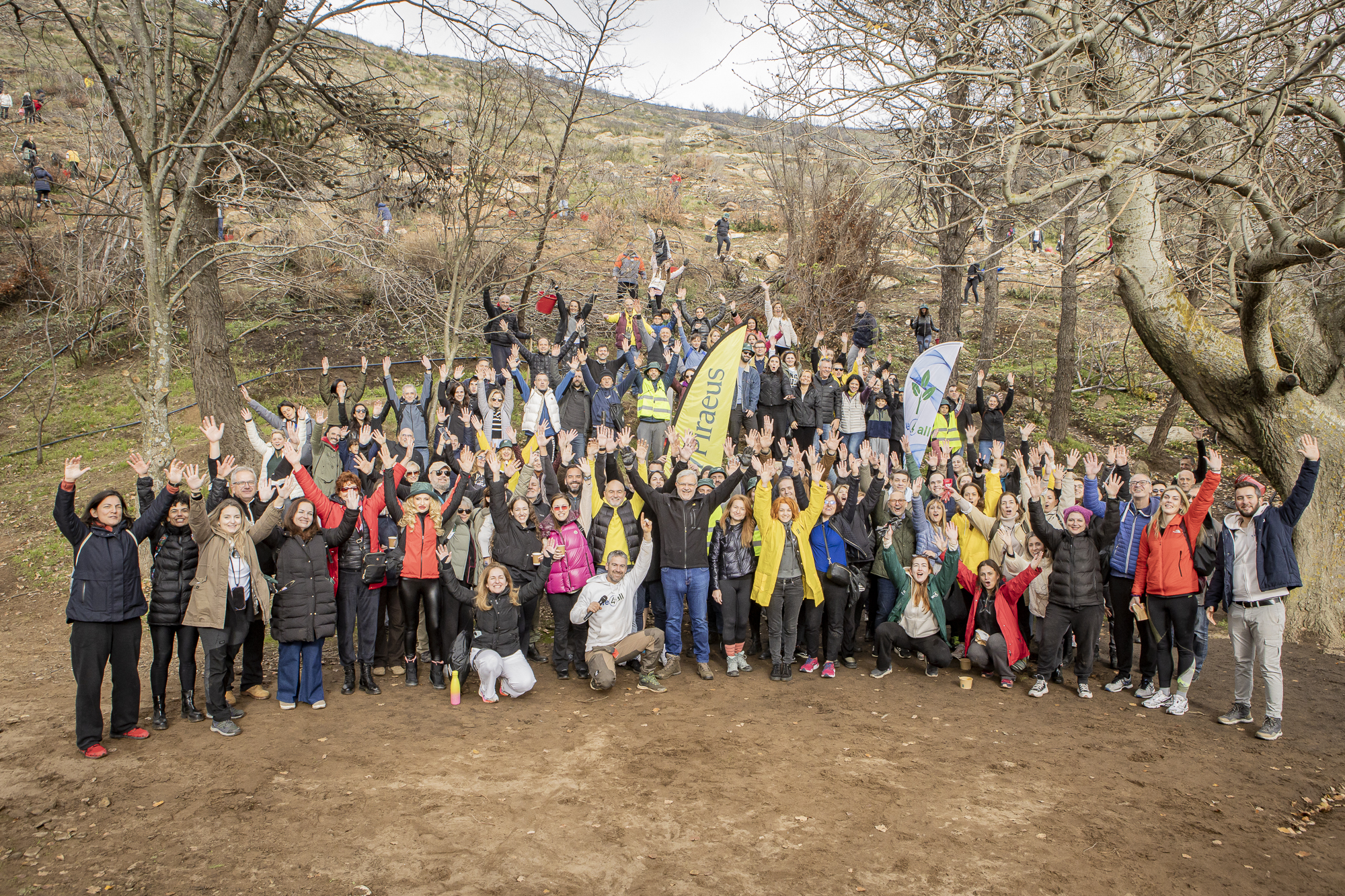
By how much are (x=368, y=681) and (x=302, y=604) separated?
41.0 inches

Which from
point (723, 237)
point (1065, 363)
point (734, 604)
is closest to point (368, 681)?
point (734, 604)

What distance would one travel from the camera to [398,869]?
14.5ft

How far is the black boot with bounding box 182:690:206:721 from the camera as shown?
6.11 meters

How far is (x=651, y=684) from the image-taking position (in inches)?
281

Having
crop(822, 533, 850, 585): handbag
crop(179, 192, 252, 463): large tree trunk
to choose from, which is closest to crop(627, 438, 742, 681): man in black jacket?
crop(822, 533, 850, 585): handbag

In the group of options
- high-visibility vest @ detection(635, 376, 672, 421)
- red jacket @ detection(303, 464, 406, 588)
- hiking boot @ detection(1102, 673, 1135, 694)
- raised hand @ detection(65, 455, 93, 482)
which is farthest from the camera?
high-visibility vest @ detection(635, 376, 672, 421)

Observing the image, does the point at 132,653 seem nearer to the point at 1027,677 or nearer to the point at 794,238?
the point at 1027,677

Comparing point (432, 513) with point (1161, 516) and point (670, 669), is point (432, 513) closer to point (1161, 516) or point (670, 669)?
point (670, 669)

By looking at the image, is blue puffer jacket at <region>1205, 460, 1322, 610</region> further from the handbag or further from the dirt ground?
the handbag

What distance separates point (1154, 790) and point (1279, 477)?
5.17 m

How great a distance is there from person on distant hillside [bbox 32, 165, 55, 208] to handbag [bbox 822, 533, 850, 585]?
68.9ft

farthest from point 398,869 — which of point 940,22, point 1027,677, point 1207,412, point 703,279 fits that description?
point 703,279

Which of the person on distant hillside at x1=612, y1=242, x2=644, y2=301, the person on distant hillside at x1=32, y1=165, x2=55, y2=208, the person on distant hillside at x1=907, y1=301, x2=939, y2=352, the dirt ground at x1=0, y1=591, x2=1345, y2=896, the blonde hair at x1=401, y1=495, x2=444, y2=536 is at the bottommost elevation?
the dirt ground at x1=0, y1=591, x2=1345, y2=896

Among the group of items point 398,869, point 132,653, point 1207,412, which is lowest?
point 398,869
